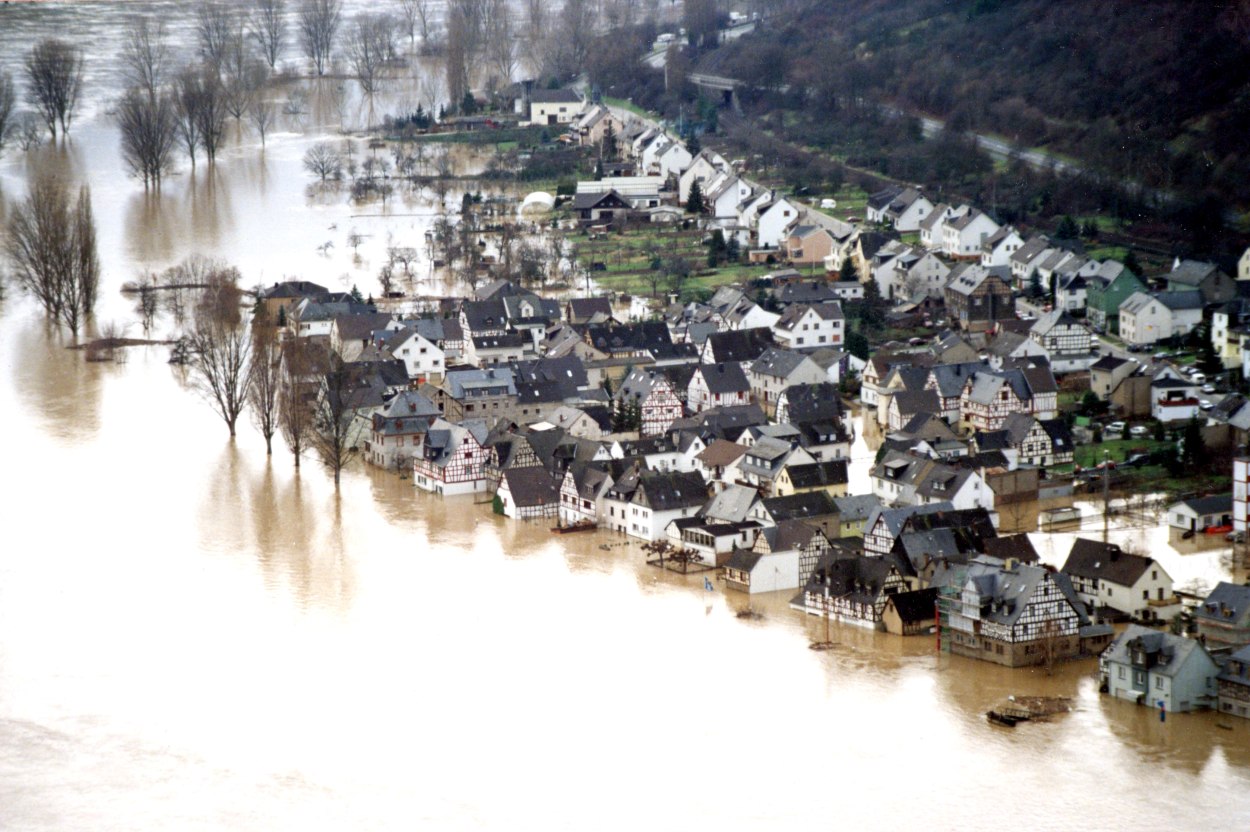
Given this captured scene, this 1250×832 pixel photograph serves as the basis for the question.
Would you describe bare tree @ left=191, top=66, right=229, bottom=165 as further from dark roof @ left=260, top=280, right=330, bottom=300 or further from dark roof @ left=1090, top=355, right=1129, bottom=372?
dark roof @ left=1090, top=355, right=1129, bottom=372

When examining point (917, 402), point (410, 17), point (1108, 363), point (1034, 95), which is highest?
point (410, 17)

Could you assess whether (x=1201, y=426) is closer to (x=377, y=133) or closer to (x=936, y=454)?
(x=936, y=454)

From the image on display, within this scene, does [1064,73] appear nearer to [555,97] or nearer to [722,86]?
[722,86]

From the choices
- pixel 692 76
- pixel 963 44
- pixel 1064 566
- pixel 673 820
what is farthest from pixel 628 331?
pixel 692 76

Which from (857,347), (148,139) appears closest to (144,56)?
(148,139)

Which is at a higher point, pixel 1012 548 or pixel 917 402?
pixel 917 402

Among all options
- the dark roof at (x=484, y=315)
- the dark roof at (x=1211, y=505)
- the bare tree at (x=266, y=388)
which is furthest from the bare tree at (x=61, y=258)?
the dark roof at (x=1211, y=505)

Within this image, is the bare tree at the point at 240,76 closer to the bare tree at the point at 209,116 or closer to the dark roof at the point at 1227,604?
the bare tree at the point at 209,116
